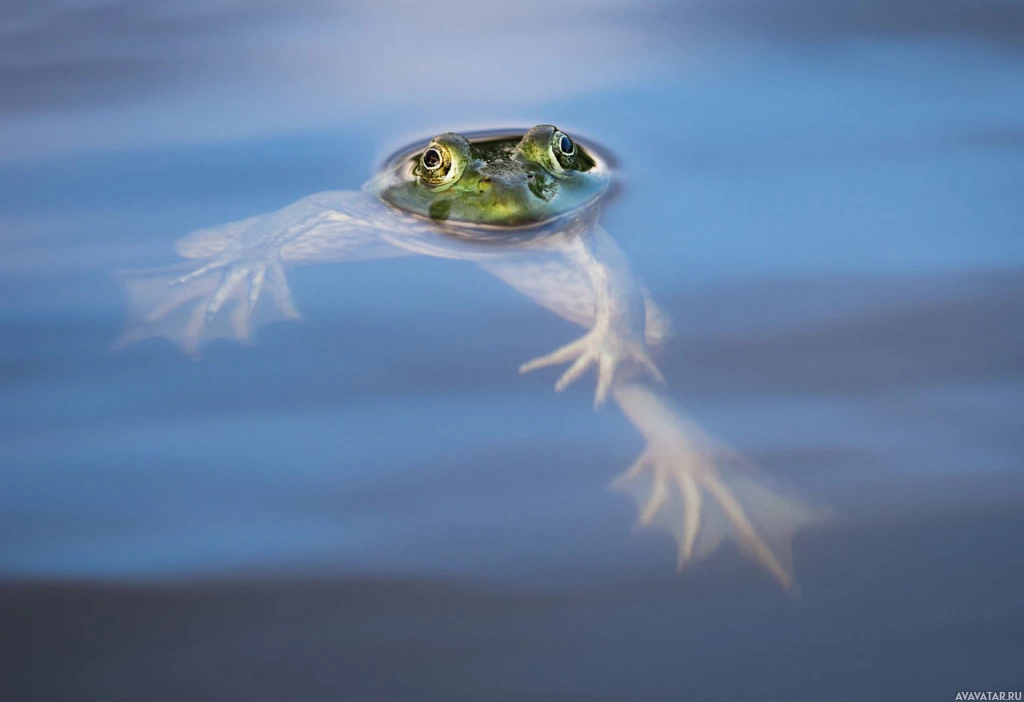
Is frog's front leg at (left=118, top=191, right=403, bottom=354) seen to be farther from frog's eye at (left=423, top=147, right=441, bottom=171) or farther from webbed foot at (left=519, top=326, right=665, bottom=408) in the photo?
webbed foot at (left=519, top=326, right=665, bottom=408)

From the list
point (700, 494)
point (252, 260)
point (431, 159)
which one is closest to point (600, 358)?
point (700, 494)

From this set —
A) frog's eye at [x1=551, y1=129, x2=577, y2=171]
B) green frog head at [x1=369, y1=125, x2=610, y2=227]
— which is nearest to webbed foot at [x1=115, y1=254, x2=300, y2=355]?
green frog head at [x1=369, y1=125, x2=610, y2=227]

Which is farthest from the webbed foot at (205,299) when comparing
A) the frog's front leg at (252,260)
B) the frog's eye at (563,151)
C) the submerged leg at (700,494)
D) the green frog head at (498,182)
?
the submerged leg at (700,494)

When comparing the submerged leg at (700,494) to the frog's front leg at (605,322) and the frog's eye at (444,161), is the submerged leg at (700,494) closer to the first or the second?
the frog's front leg at (605,322)

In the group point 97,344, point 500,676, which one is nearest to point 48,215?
point 97,344

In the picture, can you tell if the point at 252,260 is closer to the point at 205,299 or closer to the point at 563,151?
the point at 205,299

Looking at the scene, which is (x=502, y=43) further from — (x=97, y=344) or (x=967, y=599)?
(x=967, y=599)
